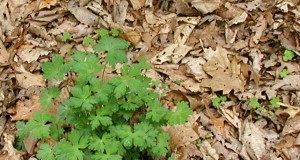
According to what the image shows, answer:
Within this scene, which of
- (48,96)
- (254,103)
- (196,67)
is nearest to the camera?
(48,96)

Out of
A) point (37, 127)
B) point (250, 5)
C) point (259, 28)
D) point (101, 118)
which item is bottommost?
point (37, 127)

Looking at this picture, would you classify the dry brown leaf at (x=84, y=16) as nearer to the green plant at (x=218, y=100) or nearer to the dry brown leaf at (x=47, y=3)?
the dry brown leaf at (x=47, y=3)

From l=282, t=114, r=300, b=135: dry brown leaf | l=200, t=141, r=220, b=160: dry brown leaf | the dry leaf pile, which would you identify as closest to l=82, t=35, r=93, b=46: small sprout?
the dry leaf pile

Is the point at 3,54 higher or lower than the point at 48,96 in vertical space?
lower

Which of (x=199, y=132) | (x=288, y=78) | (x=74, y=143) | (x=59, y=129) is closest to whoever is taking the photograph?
(x=74, y=143)

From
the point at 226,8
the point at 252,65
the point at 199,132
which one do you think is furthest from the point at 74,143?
the point at 226,8

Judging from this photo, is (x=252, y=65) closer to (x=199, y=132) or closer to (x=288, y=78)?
(x=288, y=78)

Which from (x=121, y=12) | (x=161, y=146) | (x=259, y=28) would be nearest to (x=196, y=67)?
(x=259, y=28)

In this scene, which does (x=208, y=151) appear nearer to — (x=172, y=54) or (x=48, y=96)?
(x=172, y=54)
